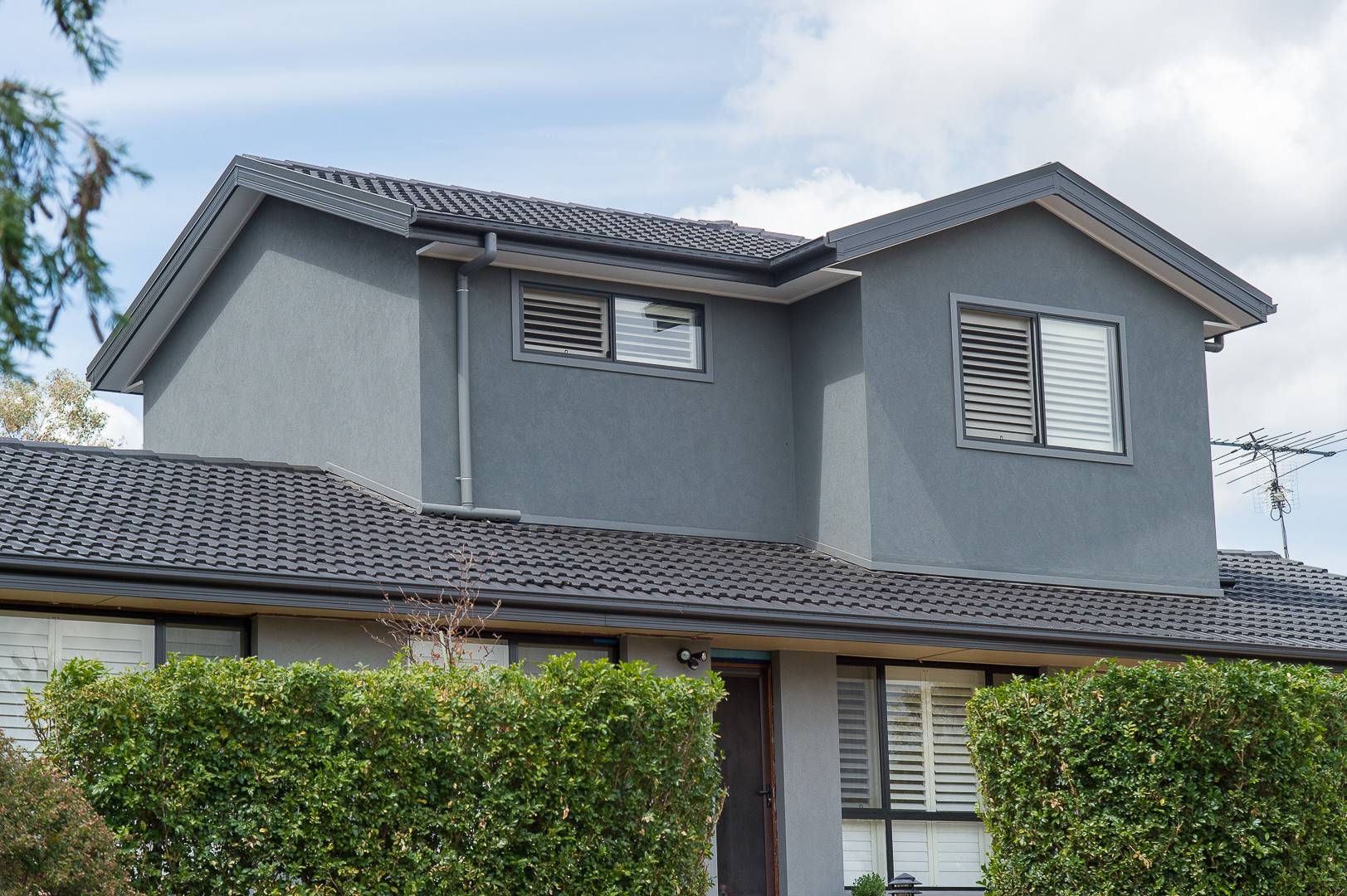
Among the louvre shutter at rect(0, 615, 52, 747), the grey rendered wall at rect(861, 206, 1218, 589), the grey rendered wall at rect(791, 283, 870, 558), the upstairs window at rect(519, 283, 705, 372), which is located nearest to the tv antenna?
the grey rendered wall at rect(861, 206, 1218, 589)

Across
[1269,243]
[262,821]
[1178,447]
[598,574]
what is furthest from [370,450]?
[1269,243]

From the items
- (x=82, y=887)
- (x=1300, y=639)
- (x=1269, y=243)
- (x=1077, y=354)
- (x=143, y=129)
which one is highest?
(x=1269, y=243)

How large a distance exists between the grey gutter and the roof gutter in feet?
8.27

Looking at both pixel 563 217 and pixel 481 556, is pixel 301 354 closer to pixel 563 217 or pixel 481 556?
pixel 563 217

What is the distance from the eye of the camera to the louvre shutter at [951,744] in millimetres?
17266

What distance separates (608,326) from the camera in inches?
701

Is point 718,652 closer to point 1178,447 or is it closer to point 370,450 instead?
point 370,450

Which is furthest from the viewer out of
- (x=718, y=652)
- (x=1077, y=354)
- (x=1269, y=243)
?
(x=1269, y=243)

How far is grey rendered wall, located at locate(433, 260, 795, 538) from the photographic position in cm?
1706

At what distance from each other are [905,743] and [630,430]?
4.24 metres

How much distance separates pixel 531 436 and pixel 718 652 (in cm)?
294

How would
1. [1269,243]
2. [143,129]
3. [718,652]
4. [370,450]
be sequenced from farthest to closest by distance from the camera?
[1269,243] → [370,450] → [718,652] → [143,129]

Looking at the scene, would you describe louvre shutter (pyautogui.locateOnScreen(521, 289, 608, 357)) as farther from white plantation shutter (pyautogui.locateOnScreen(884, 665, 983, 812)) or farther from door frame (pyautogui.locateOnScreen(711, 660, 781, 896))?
white plantation shutter (pyautogui.locateOnScreen(884, 665, 983, 812))

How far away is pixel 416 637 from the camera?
13.3 metres
